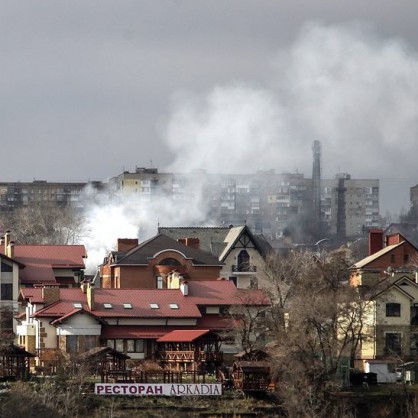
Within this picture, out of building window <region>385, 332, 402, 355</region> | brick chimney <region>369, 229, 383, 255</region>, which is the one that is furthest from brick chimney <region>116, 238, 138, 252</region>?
building window <region>385, 332, 402, 355</region>

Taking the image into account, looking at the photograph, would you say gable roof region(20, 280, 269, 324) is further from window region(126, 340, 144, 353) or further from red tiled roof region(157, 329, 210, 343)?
red tiled roof region(157, 329, 210, 343)

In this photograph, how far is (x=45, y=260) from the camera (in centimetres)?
11356

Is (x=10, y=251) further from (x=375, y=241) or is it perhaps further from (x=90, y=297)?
(x=375, y=241)

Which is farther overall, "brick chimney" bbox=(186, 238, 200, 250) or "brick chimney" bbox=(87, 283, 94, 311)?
"brick chimney" bbox=(186, 238, 200, 250)

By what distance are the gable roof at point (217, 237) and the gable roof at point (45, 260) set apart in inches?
580

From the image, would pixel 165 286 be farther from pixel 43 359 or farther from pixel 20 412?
pixel 20 412

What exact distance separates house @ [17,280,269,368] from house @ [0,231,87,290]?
683 cm

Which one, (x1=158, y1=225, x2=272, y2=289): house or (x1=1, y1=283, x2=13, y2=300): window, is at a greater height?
(x1=158, y1=225, x2=272, y2=289): house

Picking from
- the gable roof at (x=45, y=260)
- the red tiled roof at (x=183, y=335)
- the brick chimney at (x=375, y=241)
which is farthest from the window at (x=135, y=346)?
the brick chimney at (x=375, y=241)

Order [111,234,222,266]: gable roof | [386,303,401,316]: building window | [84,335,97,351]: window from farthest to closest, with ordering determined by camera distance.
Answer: [111,234,222,266]: gable roof < [386,303,401,316]: building window < [84,335,97,351]: window

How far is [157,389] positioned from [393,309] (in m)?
18.0

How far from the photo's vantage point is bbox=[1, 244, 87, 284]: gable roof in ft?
362

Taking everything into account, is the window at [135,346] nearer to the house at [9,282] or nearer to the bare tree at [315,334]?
the bare tree at [315,334]

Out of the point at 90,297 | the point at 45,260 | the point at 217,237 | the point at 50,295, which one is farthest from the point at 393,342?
the point at 217,237
